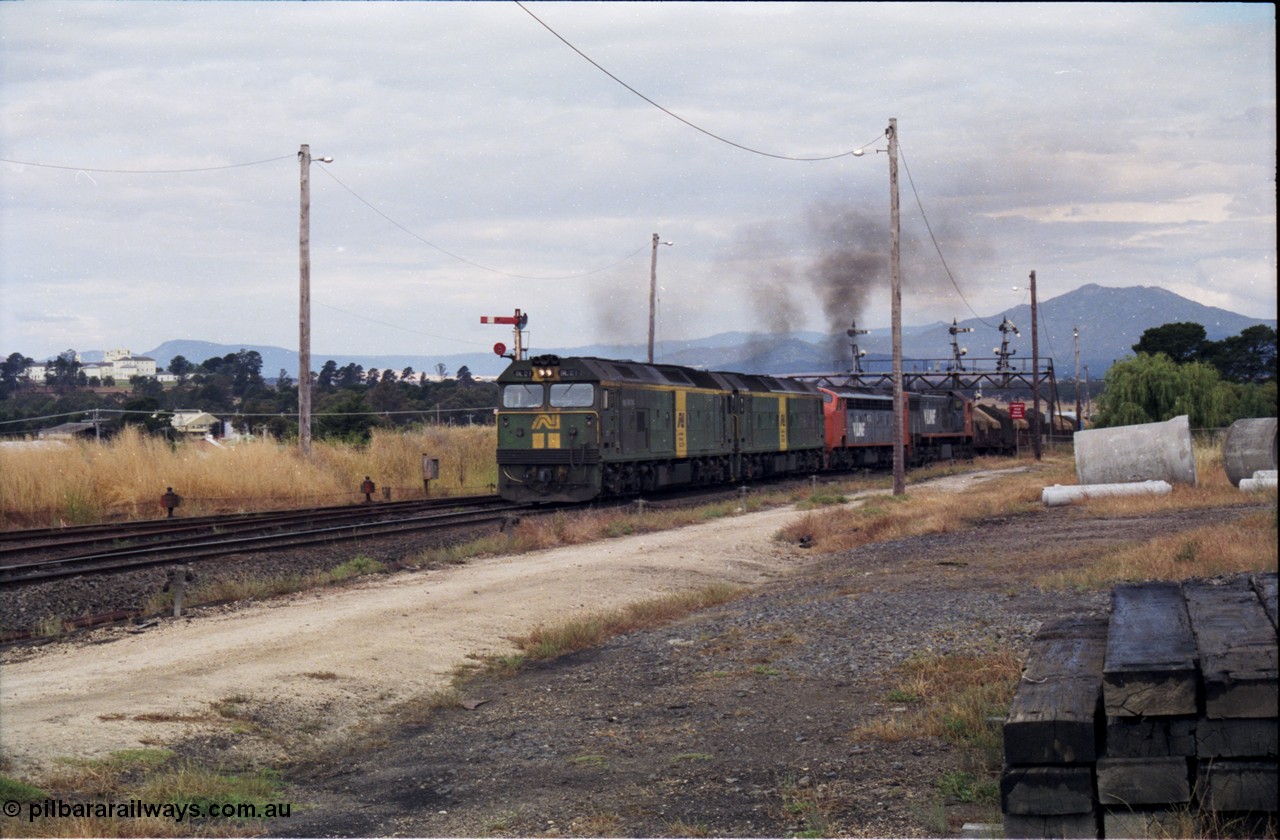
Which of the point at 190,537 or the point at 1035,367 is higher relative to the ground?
the point at 1035,367

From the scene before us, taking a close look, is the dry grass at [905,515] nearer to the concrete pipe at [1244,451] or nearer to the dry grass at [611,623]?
the concrete pipe at [1244,451]

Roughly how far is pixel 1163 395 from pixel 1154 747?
4527 centimetres

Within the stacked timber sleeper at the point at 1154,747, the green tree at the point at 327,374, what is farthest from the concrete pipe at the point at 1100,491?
the green tree at the point at 327,374

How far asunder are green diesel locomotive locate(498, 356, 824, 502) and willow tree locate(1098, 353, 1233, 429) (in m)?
19.1

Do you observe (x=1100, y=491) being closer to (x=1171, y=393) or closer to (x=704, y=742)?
(x=1171, y=393)

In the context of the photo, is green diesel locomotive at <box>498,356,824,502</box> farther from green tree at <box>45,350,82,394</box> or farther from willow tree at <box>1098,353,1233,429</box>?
green tree at <box>45,350,82,394</box>

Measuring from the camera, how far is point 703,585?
17.5 m

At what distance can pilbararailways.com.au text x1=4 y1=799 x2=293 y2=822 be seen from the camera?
266 inches

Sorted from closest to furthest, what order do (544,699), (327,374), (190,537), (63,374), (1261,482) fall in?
(544,699) → (190,537) → (1261,482) → (63,374) → (327,374)

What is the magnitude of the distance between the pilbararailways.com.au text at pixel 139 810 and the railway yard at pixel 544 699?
256 millimetres

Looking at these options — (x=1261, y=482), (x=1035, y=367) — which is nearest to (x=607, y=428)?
(x=1261, y=482)

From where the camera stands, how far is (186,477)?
2783 centimetres

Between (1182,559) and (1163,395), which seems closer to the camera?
(1182,559)

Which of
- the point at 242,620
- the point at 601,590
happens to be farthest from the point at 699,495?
the point at 242,620
